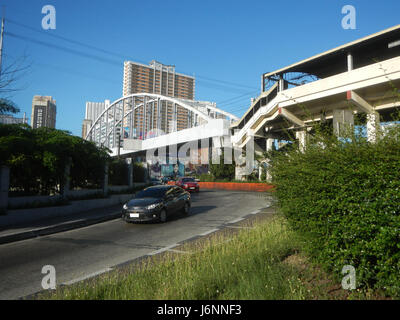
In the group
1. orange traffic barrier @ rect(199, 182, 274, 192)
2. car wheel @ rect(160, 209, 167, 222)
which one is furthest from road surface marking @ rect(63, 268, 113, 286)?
orange traffic barrier @ rect(199, 182, 274, 192)

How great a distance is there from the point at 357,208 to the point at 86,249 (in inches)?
258

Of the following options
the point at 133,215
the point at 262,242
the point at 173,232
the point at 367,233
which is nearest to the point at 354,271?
the point at 367,233

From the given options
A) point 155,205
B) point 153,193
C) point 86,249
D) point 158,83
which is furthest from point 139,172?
point 158,83

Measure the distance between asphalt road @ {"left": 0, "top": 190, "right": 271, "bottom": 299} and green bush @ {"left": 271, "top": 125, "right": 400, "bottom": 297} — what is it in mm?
3543

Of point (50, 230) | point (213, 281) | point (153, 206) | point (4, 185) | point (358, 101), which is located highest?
point (358, 101)

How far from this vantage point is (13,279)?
5.19 m

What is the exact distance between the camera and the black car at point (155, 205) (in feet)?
35.9

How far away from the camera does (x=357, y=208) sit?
331 cm

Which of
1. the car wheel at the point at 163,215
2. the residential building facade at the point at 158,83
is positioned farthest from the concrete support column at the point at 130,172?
the residential building facade at the point at 158,83

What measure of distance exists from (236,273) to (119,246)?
4441 millimetres

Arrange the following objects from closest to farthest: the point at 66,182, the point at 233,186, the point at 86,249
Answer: the point at 86,249 < the point at 66,182 < the point at 233,186

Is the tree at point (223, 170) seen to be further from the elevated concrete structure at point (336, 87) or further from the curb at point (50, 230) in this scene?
the curb at point (50, 230)

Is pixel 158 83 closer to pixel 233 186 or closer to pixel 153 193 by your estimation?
pixel 233 186
